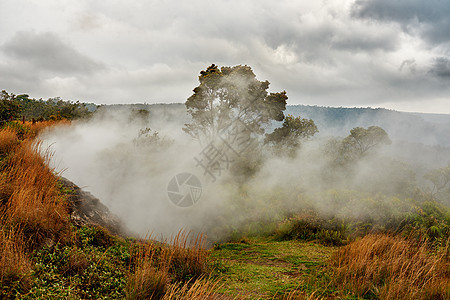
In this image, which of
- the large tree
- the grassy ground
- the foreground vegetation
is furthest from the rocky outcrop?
the large tree

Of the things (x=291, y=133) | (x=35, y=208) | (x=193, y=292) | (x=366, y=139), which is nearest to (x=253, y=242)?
(x=193, y=292)

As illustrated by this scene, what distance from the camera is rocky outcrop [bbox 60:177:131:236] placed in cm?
525

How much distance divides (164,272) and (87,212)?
343 cm

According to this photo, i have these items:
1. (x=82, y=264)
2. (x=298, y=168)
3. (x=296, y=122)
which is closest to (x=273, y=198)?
(x=298, y=168)

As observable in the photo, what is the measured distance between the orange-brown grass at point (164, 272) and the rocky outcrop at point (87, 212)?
188cm

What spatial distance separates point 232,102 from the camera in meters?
21.9

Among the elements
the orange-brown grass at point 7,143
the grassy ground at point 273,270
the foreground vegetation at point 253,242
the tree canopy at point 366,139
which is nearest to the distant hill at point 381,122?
the tree canopy at point 366,139

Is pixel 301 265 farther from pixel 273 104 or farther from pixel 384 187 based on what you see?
pixel 273 104

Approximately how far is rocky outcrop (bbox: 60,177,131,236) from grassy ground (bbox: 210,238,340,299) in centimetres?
269

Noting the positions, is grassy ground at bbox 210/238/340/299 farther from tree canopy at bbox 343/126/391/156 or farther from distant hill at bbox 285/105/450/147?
distant hill at bbox 285/105/450/147

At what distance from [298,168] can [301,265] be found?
32.0ft

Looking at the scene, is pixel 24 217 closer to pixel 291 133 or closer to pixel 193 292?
pixel 193 292

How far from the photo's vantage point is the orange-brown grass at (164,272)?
3061mm

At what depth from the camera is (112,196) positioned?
11.4 meters
